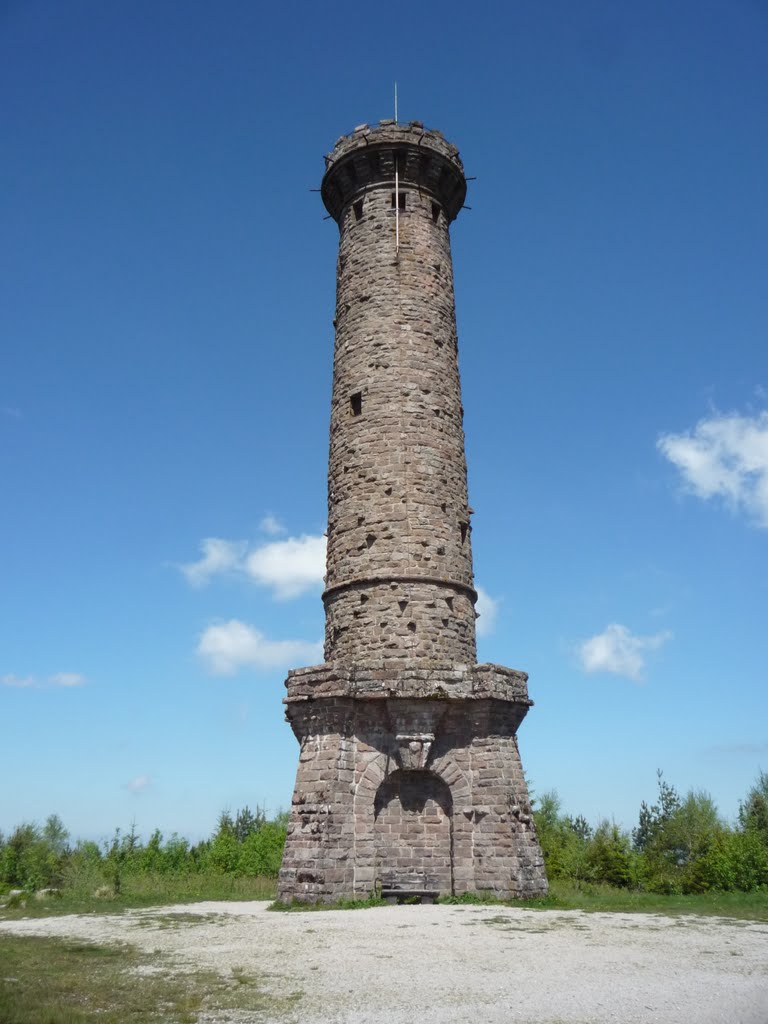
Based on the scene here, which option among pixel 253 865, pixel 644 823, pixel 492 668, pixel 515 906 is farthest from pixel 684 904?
pixel 644 823

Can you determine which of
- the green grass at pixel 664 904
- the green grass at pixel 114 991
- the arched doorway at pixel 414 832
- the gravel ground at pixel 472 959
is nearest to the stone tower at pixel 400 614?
the arched doorway at pixel 414 832

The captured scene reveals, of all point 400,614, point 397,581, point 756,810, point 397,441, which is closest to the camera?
point 400,614

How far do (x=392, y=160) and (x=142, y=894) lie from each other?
17186 millimetres

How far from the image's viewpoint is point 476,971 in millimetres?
7246

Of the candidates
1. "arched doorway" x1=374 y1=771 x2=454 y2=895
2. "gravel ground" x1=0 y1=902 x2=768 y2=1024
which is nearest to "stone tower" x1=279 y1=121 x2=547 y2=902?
"arched doorway" x1=374 y1=771 x2=454 y2=895

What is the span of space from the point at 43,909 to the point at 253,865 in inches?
447

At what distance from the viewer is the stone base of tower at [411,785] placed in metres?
12.7

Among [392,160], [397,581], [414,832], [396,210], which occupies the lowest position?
[414,832]

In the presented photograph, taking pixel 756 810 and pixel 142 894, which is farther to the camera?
pixel 756 810

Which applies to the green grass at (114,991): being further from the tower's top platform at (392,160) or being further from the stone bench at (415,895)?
the tower's top platform at (392,160)

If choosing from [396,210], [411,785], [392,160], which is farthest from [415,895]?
[392,160]

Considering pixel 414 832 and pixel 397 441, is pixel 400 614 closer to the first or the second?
pixel 397 441

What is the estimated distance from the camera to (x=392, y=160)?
1794 cm

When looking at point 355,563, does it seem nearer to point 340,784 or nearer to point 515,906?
point 340,784
